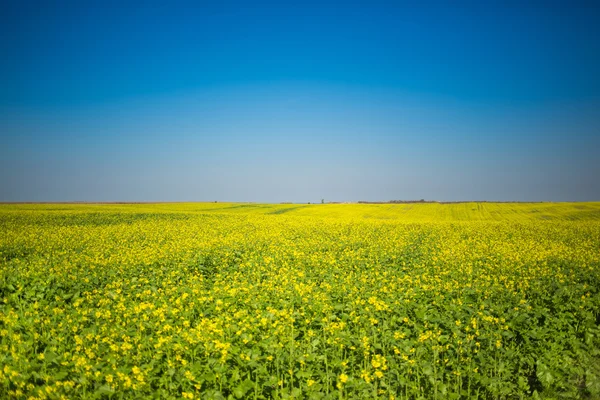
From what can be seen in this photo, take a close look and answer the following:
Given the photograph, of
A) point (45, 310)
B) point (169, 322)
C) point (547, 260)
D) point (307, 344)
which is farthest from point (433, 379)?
point (547, 260)

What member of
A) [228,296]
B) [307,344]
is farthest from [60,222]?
[307,344]

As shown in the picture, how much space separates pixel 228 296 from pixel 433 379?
5.64 m

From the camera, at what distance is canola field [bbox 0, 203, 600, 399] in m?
5.18

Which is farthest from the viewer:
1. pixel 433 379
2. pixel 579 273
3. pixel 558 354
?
pixel 579 273

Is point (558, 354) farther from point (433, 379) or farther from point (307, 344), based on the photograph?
point (307, 344)

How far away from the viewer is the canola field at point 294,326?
5.18m

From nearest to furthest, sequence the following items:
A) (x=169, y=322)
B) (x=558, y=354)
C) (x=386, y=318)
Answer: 1. (x=558, y=354)
2. (x=169, y=322)
3. (x=386, y=318)

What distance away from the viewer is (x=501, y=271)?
41.4ft

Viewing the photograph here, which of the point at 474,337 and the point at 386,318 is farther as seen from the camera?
the point at 386,318

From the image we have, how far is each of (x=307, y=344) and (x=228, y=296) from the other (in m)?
3.38

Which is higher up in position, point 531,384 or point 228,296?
point 228,296

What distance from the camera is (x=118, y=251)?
579 inches

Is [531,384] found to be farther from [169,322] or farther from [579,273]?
[579,273]

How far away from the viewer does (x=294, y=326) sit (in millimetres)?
7660
